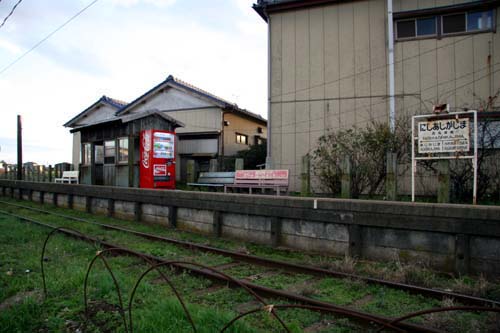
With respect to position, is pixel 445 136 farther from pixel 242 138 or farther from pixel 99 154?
pixel 242 138

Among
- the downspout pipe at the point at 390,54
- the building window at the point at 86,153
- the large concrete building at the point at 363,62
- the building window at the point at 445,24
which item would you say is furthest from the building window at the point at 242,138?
the building window at the point at 445,24

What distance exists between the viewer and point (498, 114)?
8.34 m

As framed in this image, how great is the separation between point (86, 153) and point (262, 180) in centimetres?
1015

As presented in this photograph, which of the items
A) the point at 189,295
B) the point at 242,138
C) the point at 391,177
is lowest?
the point at 189,295

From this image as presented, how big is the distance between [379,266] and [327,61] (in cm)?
1120

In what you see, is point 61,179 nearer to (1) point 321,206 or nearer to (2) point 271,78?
(2) point 271,78

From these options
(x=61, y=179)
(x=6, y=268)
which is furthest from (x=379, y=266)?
(x=61, y=179)

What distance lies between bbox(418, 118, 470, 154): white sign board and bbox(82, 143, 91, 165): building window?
1444 centimetres

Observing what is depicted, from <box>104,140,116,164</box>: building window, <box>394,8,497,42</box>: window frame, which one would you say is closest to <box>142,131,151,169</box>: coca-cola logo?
<box>104,140,116,164</box>: building window

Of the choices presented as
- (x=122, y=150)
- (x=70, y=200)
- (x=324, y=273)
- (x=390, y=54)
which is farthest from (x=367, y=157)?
(x=70, y=200)

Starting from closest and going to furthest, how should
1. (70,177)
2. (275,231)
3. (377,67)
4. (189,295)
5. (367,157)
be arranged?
1. (189,295)
2. (275,231)
3. (367,157)
4. (377,67)
5. (70,177)

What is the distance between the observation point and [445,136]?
25.3ft

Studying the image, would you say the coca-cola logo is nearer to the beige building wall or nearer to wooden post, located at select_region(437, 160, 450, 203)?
the beige building wall

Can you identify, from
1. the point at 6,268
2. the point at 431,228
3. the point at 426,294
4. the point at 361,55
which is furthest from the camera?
the point at 361,55
